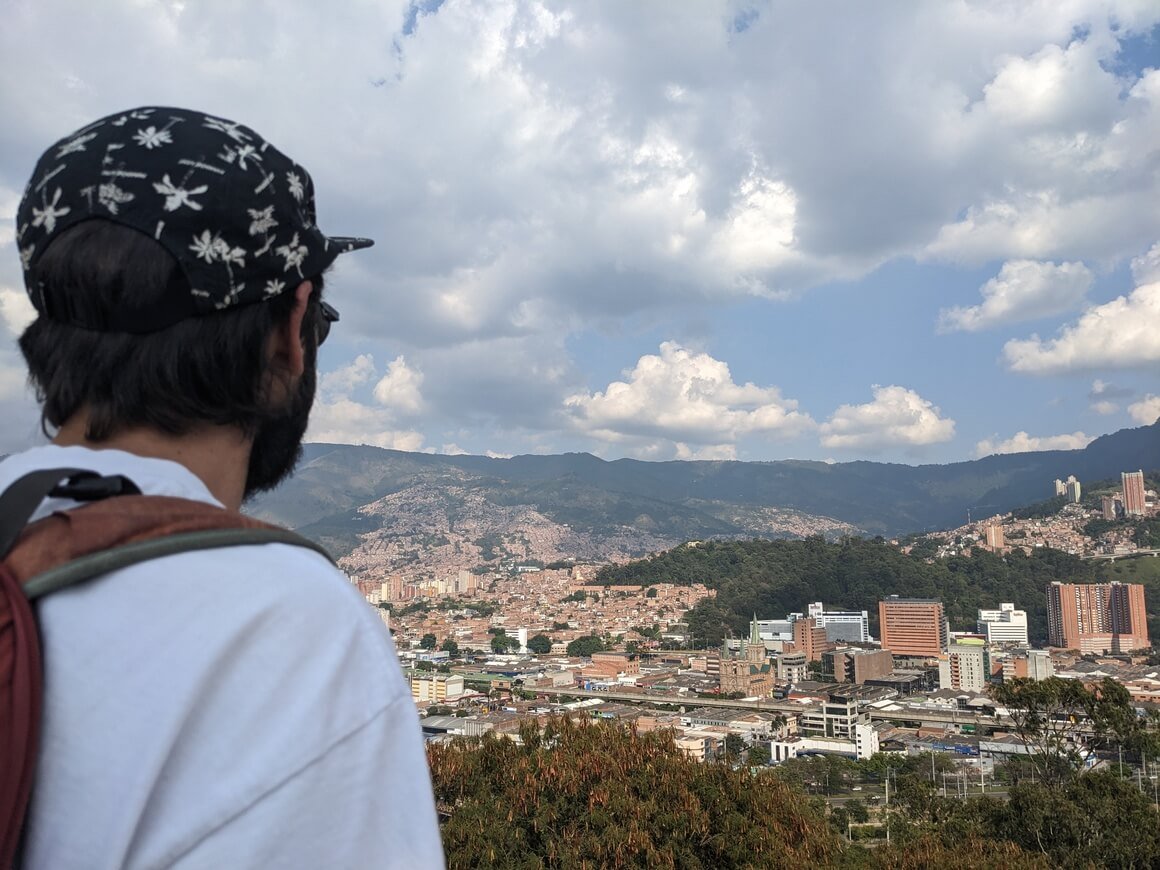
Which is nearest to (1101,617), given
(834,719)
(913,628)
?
(913,628)

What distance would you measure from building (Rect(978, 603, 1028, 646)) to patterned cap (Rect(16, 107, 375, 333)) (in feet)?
146

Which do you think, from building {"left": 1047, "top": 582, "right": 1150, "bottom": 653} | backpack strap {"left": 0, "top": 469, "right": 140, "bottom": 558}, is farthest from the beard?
building {"left": 1047, "top": 582, "right": 1150, "bottom": 653}

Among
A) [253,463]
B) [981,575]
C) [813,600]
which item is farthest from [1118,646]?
[253,463]

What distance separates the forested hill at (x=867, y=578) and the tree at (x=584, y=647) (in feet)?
18.3

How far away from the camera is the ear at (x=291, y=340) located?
1.61 feet

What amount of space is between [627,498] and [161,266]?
409 ft

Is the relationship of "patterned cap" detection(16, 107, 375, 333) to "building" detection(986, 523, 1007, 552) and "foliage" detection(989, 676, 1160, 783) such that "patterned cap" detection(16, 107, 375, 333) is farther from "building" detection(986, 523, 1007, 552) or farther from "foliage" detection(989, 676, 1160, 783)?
"building" detection(986, 523, 1007, 552)

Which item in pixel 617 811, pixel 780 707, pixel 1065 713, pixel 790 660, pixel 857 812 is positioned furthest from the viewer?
pixel 790 660

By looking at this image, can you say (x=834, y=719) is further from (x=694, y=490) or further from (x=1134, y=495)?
(x=694, y=490)

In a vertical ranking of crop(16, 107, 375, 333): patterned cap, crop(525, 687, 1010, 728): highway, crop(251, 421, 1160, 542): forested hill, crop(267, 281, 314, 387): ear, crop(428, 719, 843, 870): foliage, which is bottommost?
crop(525, 687, 1010, 728): highway

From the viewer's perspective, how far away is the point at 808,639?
38.5 metres

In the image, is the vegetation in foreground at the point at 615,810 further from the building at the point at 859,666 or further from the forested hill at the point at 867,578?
the forested hill at the point at 867,578

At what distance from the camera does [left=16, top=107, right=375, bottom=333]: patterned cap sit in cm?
44

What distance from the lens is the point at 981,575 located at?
4931cm
